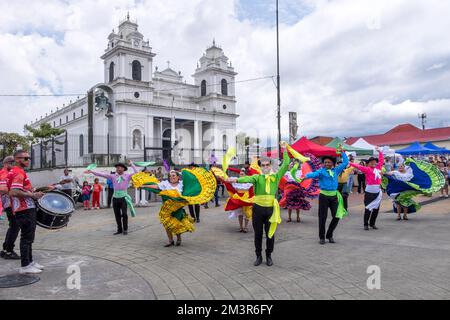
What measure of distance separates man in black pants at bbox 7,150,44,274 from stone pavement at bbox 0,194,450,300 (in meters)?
0.31

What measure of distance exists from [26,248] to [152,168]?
1547 cm

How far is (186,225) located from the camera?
24.3 feet

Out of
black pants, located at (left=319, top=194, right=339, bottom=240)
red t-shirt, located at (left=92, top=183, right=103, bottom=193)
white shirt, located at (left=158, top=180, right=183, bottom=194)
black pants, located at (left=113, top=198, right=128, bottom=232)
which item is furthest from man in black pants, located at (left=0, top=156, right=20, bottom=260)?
red t-shirt, located at (left=92, top=183, right=103, bottom=193)

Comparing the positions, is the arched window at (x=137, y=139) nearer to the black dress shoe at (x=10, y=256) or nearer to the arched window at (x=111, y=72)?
the arched window at (x=111, y=72)

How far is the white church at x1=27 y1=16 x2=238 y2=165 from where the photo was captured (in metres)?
40.6

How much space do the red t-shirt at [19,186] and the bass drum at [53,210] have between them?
475mm

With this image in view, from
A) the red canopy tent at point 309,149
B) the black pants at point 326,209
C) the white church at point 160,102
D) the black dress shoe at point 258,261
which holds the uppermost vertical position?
the white church at point 160,102

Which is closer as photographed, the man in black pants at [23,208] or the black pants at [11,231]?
the man in black pants at [23,208]

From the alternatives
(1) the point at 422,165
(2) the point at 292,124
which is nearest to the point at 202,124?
(2) the point at 292,124

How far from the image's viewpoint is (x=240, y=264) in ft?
19.2

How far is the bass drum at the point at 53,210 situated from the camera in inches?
243

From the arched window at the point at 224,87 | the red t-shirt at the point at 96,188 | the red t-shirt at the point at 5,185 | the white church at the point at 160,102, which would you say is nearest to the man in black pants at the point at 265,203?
the red t-shirt at the point at 5,185

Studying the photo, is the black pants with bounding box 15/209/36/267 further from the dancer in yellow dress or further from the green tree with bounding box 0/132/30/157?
the green tree with bounding box 0/132/30/157

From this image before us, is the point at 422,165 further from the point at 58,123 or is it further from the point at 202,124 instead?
the point at 58,123
